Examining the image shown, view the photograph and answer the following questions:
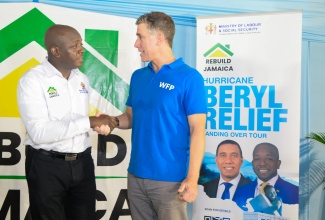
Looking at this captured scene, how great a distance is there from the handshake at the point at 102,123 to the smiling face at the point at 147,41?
496 mm

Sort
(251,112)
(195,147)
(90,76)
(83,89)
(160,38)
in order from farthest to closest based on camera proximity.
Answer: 1. (90,76)
2. (251,112)
3. (83,89)
4. (160,38)
5. (195,147)

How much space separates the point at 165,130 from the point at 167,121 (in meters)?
0.05

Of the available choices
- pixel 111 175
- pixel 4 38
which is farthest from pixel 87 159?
pixel 4 38

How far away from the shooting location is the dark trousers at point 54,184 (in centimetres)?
238

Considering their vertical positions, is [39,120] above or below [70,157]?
above

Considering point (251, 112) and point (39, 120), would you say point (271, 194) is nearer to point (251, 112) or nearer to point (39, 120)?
point (251, 112)

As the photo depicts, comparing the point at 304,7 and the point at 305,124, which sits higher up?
the point at 304,7

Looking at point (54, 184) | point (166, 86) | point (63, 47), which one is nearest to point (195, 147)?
point (166, 86)

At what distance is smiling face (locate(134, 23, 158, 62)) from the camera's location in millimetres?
2209

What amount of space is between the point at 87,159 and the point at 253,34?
1.80 m

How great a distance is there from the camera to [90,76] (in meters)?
3.74

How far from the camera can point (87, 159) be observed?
2.56 metres

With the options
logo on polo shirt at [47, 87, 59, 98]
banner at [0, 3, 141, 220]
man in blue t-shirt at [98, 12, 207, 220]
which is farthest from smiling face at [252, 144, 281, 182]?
logo on polo shirt at [47, 87, 59, 98]

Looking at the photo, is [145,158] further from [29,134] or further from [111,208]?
[111,208]
